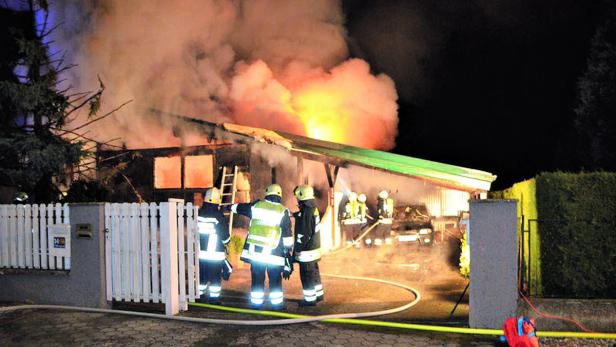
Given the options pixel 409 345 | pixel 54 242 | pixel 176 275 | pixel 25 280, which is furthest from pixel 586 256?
pixel 25 280

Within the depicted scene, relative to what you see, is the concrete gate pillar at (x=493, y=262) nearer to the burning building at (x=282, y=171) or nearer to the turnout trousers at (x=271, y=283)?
the turnout trousers at (x=271, y=283)

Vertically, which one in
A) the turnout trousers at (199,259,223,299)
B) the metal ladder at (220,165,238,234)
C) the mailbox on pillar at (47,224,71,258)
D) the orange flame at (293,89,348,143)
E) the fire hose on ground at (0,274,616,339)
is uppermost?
the orange flame at (293,89,348,143)

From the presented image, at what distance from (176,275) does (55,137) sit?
5.00 metres

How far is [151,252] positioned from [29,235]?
7.95ft

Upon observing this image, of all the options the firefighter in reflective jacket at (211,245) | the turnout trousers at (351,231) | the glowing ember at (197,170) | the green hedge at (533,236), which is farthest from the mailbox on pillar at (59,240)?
the glowing ember at (197,170)

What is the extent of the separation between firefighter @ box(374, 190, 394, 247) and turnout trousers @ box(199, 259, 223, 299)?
7.92 metres

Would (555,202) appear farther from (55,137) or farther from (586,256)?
(55,137)

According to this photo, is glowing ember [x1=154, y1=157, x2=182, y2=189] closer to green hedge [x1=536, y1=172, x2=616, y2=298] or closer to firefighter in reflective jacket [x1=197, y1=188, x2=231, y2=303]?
firefighter in reflective jacket [x1=197, y1=188, x2=231, y2=303]

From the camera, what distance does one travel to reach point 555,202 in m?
6.28

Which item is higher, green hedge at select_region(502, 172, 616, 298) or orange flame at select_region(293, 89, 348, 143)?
orange flame at select_region(293, 89, 348, 143)

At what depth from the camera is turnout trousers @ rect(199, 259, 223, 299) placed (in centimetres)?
771

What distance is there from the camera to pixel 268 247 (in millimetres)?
7152

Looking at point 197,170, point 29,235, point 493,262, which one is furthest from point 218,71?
point 493,262

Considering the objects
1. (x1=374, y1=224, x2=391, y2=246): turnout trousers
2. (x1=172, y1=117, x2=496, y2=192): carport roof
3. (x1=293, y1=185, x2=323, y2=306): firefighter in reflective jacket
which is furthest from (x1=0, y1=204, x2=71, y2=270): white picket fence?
(x1=374, y1=224, x2=391, y2=246): turnout trousers
